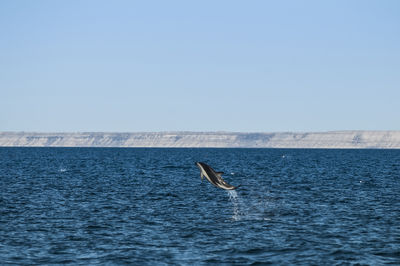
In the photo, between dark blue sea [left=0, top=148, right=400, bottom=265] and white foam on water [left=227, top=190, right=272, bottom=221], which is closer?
dark blue sea [left=0, top=148, right=400, bottom=265]

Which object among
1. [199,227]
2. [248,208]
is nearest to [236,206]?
[248,208]

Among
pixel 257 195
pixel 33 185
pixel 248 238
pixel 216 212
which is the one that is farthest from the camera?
pixel 33 185

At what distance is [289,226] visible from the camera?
36562 mm

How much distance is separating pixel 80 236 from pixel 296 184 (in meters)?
42.8

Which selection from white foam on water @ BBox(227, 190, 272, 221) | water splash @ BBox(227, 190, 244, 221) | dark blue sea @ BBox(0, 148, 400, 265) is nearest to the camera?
dark blue sea @ BBox(0, 148, 400, 265)

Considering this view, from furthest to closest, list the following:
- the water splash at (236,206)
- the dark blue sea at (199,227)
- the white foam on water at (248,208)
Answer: the water splash at (236,206), the white foam on water at (248,208), the dark blue sea at (199,227)

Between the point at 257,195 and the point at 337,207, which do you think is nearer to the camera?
the point at 337,207

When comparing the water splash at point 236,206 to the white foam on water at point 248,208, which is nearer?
the white foam on water at point 248,208

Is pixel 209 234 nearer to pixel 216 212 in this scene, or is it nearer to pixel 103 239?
pixel 103 239

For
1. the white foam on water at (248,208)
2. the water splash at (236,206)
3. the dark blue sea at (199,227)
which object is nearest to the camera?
the dark blue sea at (199,227)

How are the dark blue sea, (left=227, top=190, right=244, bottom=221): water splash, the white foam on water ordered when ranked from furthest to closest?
(left=227, top=190, right=244, bottom=221): water splash
the white foam on water
the dark blue sea

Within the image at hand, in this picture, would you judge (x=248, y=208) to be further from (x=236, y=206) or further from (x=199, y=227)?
(x=199, y=227)

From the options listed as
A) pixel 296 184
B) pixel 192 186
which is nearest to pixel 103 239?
pixel 192 186

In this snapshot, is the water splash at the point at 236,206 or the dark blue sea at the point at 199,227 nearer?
the dark blue sea at the point at 199,227
